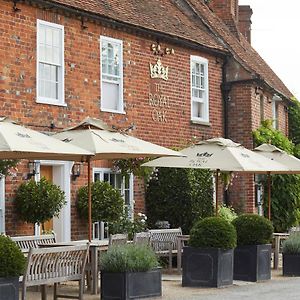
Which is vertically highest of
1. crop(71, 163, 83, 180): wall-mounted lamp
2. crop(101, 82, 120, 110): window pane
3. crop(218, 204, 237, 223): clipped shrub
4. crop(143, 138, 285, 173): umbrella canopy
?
crop(101, 82, 120, 110): window pane

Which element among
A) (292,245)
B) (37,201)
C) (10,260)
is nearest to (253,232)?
(292,245)

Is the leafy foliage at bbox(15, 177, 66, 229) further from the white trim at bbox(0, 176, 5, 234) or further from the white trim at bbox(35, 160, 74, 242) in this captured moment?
the white trim at bbox(35, 160, 74, 242)

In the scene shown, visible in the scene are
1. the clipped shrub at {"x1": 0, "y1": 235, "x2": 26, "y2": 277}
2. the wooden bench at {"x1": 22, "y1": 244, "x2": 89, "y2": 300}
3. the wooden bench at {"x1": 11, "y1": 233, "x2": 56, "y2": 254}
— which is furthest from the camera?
the wooden bench at {"x1": 11, "y1": 233, "x2": 56, "y2": 254}

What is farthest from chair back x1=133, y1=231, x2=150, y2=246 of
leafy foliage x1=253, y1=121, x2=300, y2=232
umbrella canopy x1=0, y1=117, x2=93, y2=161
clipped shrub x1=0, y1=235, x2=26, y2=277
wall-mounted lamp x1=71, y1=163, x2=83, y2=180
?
leafy foliage x1=253, y1=121, x2=300, y2=232

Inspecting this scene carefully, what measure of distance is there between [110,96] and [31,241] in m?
6.49

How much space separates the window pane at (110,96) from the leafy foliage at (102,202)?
219 cm

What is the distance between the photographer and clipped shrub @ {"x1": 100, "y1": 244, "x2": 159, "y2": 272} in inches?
557

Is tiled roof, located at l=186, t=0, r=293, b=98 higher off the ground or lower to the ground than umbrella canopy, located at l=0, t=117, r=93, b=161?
higher

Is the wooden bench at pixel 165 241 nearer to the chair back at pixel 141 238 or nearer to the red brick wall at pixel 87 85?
the red brick wall at pixel 87 85

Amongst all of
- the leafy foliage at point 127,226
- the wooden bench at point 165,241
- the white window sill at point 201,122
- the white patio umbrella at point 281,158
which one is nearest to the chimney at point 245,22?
the white window sill at point 201,122

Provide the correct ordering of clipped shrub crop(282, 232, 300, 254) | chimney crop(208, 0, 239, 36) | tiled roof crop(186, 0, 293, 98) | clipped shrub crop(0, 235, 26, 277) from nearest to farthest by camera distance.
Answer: clipped shrub crop(0, 235, 26, 277)
clipped shrub crop(282, 232, 300, 254)
tiled roof crop(186, 0, 293, 98)
chimney crop(208, 0, 239, 36)

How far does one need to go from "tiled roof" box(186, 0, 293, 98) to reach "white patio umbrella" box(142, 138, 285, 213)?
7477 millimetres

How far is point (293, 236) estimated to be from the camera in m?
19.4

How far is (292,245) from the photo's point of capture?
19125mm
